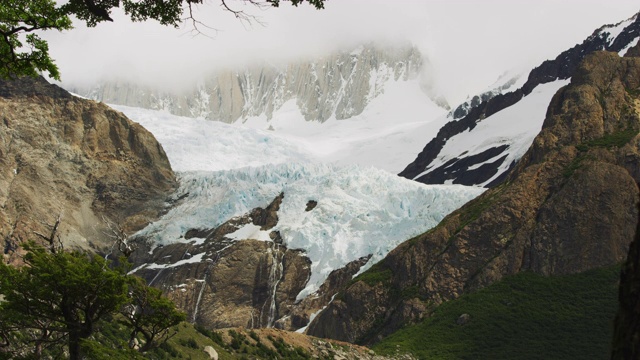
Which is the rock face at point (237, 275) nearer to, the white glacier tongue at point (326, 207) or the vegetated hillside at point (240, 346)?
the white glacier tongue at point (326, 207)

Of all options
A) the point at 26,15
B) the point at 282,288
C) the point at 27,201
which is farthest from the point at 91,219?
the point at 26,15

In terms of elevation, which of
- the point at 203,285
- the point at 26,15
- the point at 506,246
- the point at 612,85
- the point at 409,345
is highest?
the point at 612,85

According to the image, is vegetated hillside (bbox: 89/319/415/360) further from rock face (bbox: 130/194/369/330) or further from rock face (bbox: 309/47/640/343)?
rock face (bbox: 130/194/369/330)

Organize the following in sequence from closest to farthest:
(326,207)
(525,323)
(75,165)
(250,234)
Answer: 1. (525,323)
2. (326,207)
3. (250,234)
4. (75,165)

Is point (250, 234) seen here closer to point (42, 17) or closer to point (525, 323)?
point (525, 323)

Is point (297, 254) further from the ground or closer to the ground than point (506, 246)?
closer to the ground

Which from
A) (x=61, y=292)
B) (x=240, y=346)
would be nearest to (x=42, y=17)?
(x=61, y=292)

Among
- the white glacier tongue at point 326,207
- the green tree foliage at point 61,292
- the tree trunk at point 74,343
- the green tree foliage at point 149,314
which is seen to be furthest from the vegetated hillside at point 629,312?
the white glacier tongue at point 326,207

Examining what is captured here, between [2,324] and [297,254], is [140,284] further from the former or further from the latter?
[297,254]

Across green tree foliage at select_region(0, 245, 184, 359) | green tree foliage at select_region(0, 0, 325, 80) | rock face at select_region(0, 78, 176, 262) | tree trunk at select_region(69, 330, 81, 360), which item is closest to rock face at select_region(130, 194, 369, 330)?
rock face at select_region(0, 78, 176, 262)

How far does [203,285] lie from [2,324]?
12102 cm

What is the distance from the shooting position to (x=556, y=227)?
317 ft

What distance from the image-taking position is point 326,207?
150 metres

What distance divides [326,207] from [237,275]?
2109 cm
